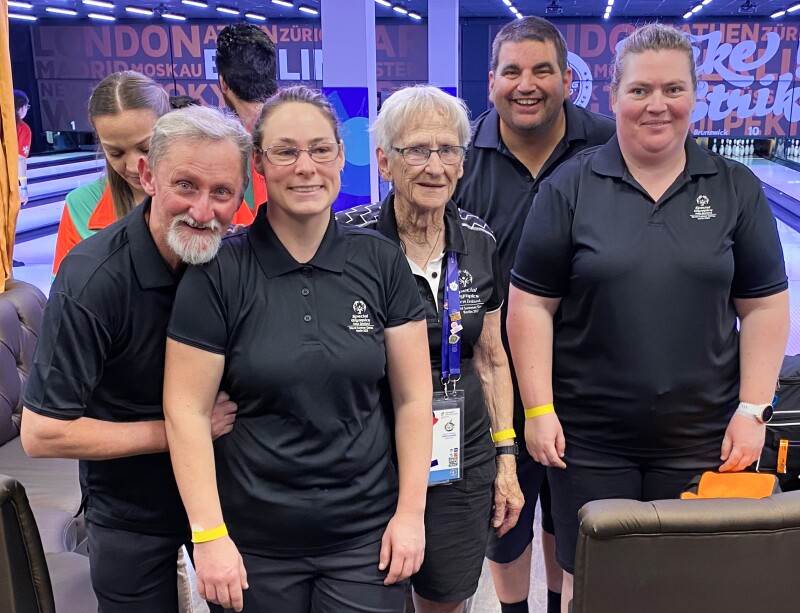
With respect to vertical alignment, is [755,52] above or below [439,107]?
above

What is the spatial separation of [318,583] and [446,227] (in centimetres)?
69

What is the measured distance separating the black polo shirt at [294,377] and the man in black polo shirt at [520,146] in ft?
2.08

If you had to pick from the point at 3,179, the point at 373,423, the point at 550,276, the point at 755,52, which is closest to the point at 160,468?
the point at 373,423

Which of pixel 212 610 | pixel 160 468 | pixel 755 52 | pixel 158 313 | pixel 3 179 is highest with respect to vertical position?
pixel 755 52

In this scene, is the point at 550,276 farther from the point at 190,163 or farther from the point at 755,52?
the point at 755,52

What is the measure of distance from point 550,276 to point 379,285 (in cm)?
43

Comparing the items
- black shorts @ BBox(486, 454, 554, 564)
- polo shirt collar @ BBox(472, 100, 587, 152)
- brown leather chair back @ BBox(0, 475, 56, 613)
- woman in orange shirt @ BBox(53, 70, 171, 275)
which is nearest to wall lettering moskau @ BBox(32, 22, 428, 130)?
polo shirt collar @ BBox(472, 100, 587, 152)

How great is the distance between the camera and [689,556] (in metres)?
0.87

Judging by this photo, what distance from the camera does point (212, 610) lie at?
130 cm

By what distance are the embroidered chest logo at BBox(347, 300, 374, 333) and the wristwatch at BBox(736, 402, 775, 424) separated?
2.55 ft

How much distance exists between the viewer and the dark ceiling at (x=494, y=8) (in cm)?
1278

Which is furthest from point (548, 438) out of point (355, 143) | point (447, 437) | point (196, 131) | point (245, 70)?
point (355, 143)

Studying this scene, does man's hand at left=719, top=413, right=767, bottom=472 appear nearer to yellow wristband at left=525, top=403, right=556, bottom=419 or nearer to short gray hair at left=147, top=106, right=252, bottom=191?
yellow wristband at left=525, top=403, right=556, bottom=419

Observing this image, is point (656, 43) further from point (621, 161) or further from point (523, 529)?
point (523, 529)
